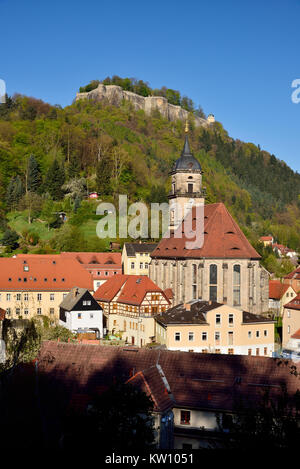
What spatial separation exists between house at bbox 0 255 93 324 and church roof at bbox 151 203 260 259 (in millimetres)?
9190

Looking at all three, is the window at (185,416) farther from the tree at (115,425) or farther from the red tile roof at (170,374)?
the tree at (115,425)

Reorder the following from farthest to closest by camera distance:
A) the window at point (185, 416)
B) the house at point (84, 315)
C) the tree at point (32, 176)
A: the tree at point (32, 176), the house at point (84, 315), the window at point (185, 416)

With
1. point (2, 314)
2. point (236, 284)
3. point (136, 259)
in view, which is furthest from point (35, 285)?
point (236, 284)

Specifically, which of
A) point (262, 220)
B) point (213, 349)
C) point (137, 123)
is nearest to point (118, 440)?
point (213, 349)

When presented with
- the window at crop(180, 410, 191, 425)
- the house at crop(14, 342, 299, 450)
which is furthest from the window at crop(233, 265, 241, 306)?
the window at crop(180, 410, 191, 425)

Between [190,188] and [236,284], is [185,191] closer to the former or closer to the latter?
[190,188]

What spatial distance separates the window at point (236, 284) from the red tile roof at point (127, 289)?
18.5ft

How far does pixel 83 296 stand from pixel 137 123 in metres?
91.2

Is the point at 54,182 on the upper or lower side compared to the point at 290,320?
upper

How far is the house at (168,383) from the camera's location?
766 inches

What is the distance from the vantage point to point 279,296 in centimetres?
5938

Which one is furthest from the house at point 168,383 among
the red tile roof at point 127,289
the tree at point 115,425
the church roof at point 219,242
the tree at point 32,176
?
the tree at point 32,176

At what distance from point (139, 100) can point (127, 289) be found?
107 metres

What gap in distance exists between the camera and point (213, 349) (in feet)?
129
